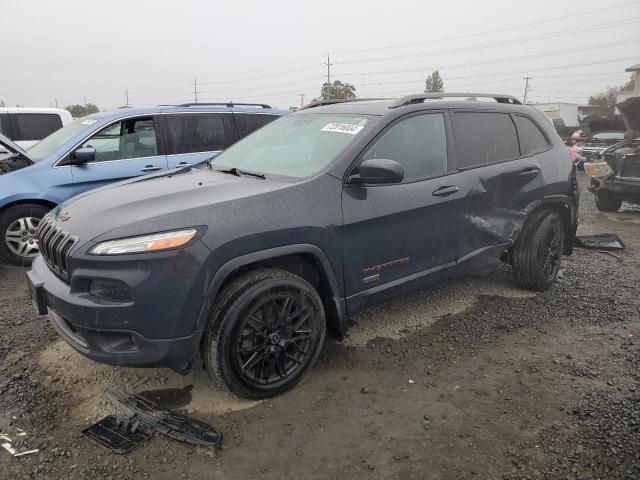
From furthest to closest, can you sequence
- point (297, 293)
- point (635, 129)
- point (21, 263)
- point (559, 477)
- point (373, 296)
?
point (635, 129)
point (21, 263)
point (373, 296)
point (297, 293)
point (559, 477)

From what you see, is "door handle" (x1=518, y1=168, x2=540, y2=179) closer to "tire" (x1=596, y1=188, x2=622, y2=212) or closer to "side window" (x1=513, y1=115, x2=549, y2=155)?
"side window" (x1=513, y1=115, x2=549, y2=155)

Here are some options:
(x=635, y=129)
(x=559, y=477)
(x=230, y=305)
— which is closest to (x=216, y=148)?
(x=230, y=305)

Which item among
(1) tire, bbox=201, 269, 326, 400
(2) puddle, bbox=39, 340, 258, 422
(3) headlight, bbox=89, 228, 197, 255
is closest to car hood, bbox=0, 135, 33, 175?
(2) puddle, bbox=39, 340, 258, 422

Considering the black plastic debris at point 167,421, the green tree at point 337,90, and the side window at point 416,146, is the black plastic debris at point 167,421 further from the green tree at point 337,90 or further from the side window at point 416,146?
the green tree at point 337,90

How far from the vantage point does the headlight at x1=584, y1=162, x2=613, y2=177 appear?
7.83 m

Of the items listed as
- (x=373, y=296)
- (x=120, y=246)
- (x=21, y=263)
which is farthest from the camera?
(x=21, y=263)

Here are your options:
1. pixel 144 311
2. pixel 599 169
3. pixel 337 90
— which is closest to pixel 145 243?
pixel 144 311

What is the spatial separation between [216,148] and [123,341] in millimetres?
4337

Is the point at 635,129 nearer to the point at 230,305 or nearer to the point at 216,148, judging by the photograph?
the point at 216,148

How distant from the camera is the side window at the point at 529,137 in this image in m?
4.19

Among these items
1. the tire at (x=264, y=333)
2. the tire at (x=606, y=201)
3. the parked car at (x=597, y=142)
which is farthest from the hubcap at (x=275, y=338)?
the parked car at (x=597, y=142)

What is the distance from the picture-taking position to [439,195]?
3.39 m

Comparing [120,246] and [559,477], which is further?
[120,246]

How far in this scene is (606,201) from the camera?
8.42 metres
